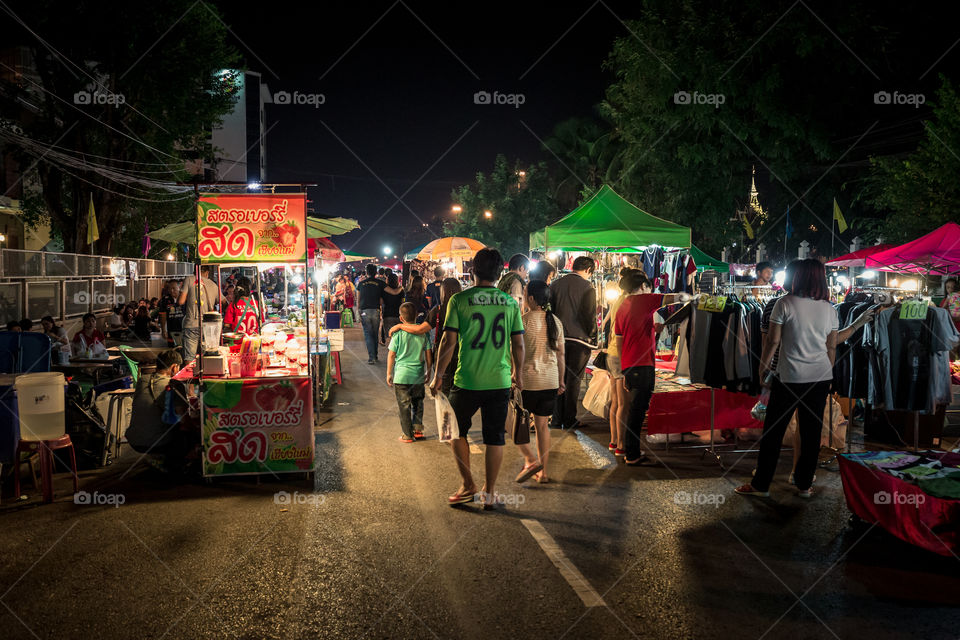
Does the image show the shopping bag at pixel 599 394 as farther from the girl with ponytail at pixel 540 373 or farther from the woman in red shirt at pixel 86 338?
the woman in red shirt at pixel 86 338

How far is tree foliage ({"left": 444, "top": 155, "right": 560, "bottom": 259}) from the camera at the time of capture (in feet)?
161

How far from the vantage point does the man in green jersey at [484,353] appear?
18.0 feet

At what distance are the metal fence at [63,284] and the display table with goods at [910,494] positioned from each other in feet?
46.1

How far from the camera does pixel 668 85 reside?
62.3 ft

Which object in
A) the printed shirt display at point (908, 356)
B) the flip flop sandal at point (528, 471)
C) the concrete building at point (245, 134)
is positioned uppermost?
the concrete building at point (245, 134)

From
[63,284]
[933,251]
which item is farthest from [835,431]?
[63,284]

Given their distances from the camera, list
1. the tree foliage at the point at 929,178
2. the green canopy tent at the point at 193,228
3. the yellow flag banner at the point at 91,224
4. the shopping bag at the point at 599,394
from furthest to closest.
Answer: the yellow flag banner at the point at 91,224, the tree foliage at the point at 929,178, the green canopy tent at the point at 193,228, the shopping bag at the point at 599,394

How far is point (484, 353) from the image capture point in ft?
17.9

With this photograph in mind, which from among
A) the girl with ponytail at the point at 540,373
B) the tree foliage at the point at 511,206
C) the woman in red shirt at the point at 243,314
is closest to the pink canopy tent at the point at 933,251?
the girl with ponytail at the point at 540,373

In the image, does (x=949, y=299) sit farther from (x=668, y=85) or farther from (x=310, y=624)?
(x=310, y=624)

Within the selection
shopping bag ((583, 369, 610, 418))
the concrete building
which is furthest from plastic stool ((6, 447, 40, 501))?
the concrete building

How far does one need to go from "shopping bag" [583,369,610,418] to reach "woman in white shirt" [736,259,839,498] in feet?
9.45

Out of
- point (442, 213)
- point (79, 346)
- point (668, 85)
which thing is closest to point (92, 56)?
point (79, 346)

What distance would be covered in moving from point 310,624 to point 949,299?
15.0 m
